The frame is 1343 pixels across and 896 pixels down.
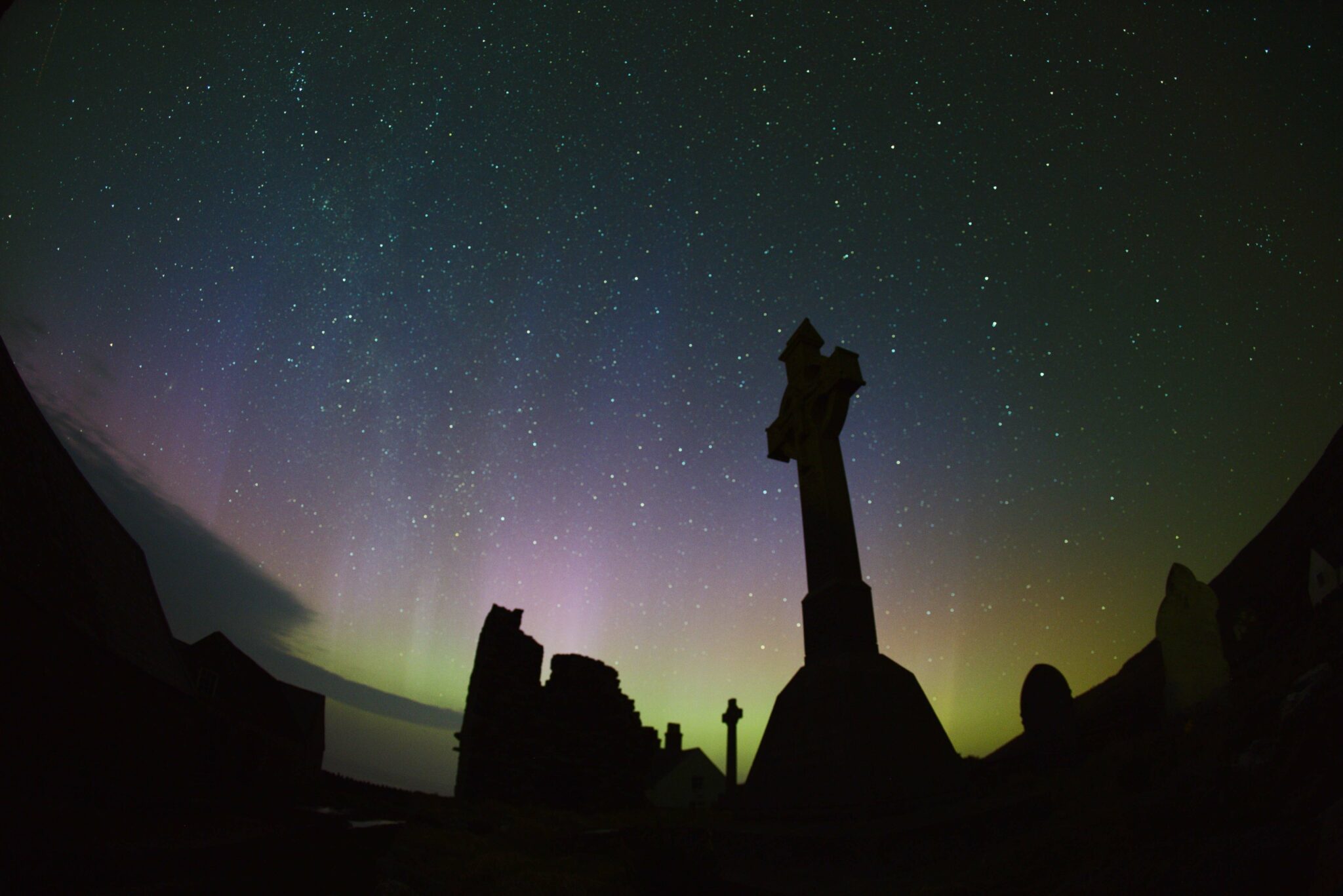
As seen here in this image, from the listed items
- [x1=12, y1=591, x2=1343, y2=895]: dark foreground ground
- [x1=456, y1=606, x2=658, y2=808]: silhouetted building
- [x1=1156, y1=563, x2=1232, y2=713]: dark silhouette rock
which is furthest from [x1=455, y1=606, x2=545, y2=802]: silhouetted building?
[x1=1156, y1=563, x2=1232, y2=713]: dark silhouette rock

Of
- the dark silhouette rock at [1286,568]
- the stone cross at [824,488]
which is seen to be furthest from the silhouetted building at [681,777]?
the stone cross at [824,488]

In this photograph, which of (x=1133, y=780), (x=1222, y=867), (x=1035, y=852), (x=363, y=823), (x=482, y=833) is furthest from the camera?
(x=482, y=833)

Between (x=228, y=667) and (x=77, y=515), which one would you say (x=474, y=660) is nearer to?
(x=77, y=515)

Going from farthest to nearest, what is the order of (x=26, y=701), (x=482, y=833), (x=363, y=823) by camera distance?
(x=482, y=833)
(x=26, y=701)
(x=363, y=823)

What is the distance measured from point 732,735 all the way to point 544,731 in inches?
342

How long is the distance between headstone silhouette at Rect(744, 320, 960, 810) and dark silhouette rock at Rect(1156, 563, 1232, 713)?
26.6 feet

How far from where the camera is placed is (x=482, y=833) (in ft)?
32.8

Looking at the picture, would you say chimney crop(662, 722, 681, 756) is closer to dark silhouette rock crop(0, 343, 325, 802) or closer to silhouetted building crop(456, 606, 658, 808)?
silhouetted building crop(456, 606, 658, 808)

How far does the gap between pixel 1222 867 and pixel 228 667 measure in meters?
31.6

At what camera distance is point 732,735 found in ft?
77.7

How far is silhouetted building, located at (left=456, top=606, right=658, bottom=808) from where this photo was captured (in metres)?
17.4

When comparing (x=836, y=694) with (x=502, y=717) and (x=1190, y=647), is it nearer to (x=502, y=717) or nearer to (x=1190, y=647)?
(x=1190, y=647)

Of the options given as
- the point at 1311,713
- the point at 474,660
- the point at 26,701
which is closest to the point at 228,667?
the point at 474,660

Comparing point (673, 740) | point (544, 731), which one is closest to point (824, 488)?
point (544, 731)
